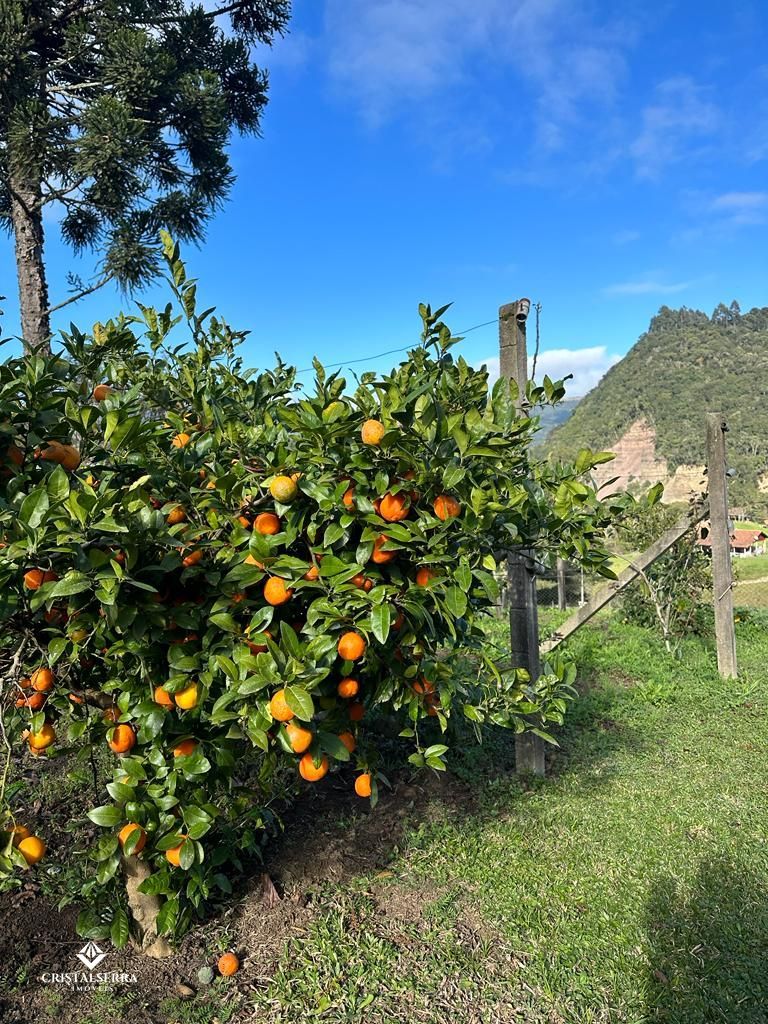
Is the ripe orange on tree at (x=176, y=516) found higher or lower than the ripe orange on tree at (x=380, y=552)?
higher

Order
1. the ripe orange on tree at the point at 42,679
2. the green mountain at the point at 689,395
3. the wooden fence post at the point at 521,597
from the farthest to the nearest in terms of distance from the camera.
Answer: the green mountain at the point at 689,395
the wooden fence post at the point at 521,597
the ripe orange on tree at the point at 42,679

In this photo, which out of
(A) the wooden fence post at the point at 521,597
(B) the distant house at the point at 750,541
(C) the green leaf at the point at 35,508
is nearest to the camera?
(C) the green leaf at the point at 35,508

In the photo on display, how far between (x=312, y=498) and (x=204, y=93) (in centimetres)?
823

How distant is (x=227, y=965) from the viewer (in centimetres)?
211

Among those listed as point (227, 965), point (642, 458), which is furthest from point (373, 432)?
point (642, 458)

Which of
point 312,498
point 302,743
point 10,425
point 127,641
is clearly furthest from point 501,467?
point 10,425

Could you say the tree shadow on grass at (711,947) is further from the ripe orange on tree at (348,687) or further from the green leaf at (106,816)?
the green leaf at (106,816)

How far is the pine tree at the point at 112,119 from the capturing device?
685cm

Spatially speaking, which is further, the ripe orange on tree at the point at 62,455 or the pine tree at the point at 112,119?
the pine tree at the point at 112,119

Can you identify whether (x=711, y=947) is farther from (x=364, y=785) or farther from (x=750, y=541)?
(x=750, y=541)

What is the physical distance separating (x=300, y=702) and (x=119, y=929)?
1193mm

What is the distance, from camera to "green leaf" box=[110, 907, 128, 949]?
6.38 feet

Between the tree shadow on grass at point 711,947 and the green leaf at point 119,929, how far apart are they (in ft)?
5.26

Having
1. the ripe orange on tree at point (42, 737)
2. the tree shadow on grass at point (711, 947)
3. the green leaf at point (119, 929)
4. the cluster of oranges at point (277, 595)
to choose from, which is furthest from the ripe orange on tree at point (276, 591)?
the tree shadow on grass at point (711, 947)
